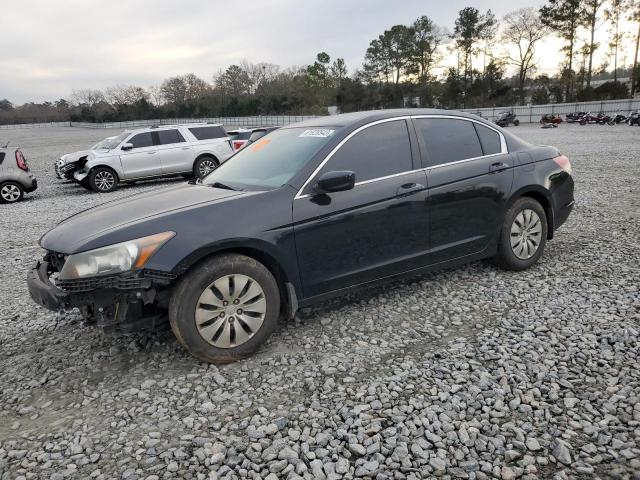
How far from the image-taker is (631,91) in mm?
47125

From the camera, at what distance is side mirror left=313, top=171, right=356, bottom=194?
3.50 metres

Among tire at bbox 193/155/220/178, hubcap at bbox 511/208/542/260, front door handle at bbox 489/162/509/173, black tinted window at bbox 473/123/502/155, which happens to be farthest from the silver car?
hubcap at bbox 511/208/542/260

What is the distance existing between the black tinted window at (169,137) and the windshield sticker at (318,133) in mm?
11193

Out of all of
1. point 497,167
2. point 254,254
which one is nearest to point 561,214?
point 497,167

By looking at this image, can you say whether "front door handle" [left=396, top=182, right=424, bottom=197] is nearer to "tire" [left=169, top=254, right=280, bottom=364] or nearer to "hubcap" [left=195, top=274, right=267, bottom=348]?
"tire" [left=169, top=254, right=280, bottom=364]

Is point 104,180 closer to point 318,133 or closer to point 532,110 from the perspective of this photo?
point 318,133

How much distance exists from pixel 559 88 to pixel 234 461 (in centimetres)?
5991

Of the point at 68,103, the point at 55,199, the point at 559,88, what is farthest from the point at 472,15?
the point at 68,103

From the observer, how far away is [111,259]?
3.08 meters

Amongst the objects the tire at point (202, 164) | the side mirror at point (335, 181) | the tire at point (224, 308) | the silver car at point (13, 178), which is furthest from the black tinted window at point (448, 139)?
the silver car at point (13, 178)

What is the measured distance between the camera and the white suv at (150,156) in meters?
13.6

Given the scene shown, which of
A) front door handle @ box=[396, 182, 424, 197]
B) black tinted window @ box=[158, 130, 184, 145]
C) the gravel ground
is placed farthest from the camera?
black tinted window @ box=[158, 130, 184, 145]

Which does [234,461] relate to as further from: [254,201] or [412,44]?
[412,44]

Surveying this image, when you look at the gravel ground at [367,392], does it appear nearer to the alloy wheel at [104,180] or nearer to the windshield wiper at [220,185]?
the windshield wiper at [220,185]
